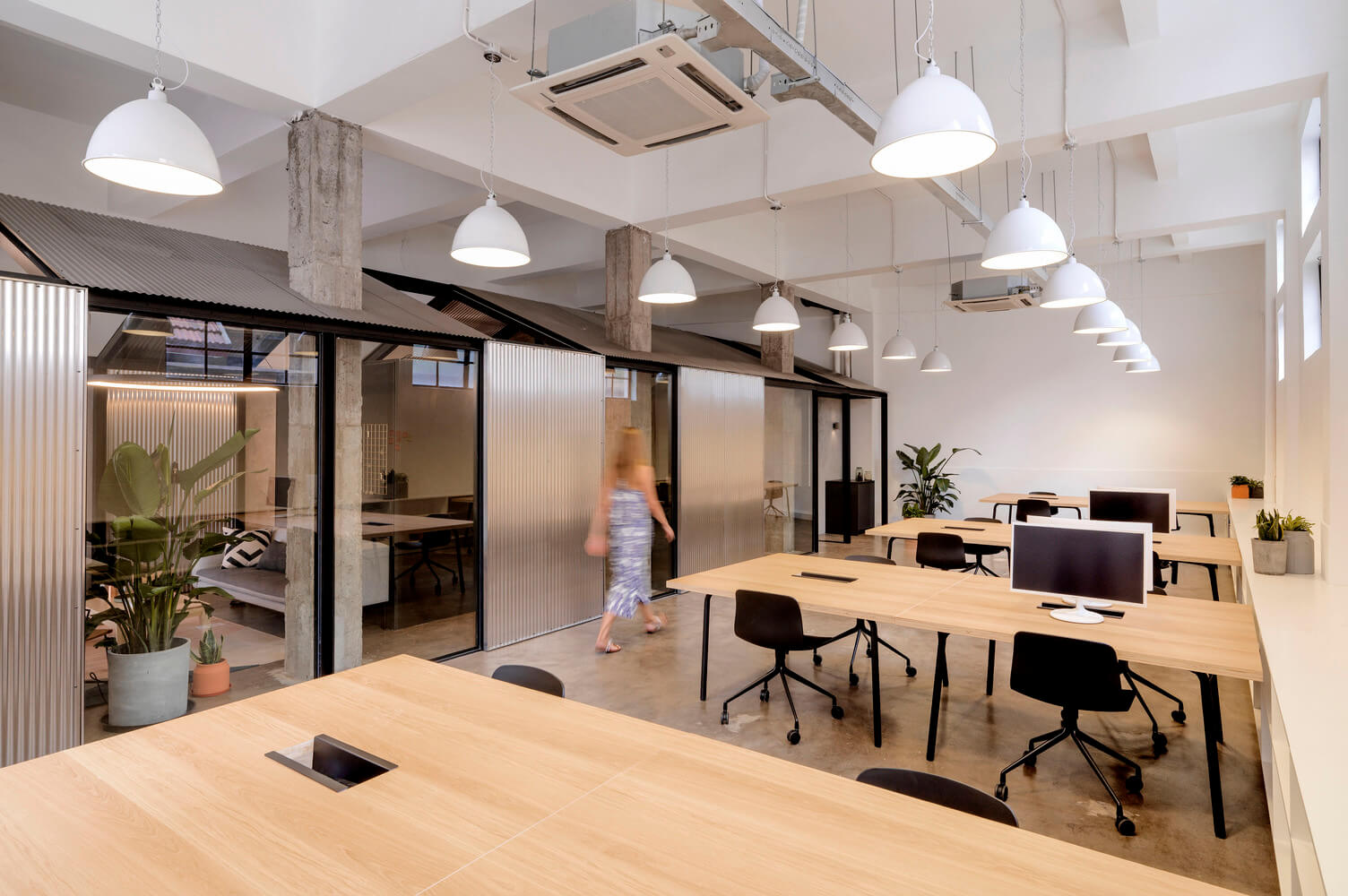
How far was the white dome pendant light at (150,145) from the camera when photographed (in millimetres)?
2572

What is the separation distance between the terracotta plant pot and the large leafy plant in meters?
0.26

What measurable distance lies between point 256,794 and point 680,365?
21.0 ft

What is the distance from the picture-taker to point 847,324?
24.7 feet

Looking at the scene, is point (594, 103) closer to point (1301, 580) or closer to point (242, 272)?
point (242, 272)

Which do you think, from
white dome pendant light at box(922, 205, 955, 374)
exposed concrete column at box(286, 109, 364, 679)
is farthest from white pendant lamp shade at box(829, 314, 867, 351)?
exposed concrete column at box(286, 109, 364, 679)

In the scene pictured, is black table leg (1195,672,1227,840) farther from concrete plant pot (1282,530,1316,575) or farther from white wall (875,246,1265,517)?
white wall (875,246,1265,517)

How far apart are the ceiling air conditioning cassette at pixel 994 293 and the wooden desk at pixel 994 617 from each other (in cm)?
409

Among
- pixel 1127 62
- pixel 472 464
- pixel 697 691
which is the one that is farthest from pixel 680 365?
pixel 1127 62

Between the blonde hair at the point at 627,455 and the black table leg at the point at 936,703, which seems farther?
the blonde hair at the point at 627,455

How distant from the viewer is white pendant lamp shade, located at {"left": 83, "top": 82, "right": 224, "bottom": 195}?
8.43ft

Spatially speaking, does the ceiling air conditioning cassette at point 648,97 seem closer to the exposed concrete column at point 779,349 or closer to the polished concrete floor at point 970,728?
the polished concrete floor at point 970,728

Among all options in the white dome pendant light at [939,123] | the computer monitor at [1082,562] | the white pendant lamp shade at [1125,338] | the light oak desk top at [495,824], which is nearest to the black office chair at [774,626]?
the computer monitor at [1082,562]

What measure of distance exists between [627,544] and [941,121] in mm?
4364

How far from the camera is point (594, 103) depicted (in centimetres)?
304
